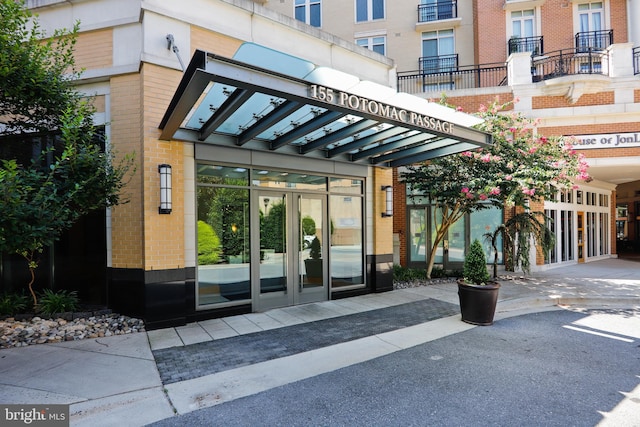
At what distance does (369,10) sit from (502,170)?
45.7 feet

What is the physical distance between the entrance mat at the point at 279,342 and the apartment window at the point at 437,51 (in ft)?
49.3

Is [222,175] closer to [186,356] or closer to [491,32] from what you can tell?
[186,356]

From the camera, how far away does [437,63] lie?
18.2 m

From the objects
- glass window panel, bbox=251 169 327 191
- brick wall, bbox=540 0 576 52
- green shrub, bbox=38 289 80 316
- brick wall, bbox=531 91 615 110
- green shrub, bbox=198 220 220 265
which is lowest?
green shrub, bbox=38 289 80 316

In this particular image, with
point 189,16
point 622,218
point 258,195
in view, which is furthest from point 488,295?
point 622,218

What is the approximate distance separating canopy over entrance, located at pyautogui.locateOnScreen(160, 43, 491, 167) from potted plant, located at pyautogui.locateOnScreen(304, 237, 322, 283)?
217cm

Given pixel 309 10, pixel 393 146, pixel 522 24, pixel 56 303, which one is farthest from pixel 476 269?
pixel 309 10

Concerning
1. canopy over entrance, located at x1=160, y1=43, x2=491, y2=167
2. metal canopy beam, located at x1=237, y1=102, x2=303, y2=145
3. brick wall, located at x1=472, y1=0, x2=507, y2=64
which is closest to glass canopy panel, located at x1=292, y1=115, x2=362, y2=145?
canopy over entrance, located at x1=160, y1=43, x2=491, y2=167

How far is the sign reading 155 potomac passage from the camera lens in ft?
15.5

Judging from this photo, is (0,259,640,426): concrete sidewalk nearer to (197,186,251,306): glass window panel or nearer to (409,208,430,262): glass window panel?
(197,186,251,306): glass window panel

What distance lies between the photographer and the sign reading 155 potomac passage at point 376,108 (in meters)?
4.73

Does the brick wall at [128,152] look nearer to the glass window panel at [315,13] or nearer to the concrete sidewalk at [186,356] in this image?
the concrete sidewalk at [186,356]

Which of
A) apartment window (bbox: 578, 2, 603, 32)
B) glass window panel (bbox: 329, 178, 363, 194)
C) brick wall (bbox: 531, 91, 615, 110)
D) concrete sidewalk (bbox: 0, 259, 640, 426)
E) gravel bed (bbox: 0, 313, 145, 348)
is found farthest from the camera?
apartment window (bbox: 578, 2, 603, 32)

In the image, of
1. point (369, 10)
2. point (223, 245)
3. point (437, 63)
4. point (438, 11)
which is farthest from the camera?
point (369, 10)
